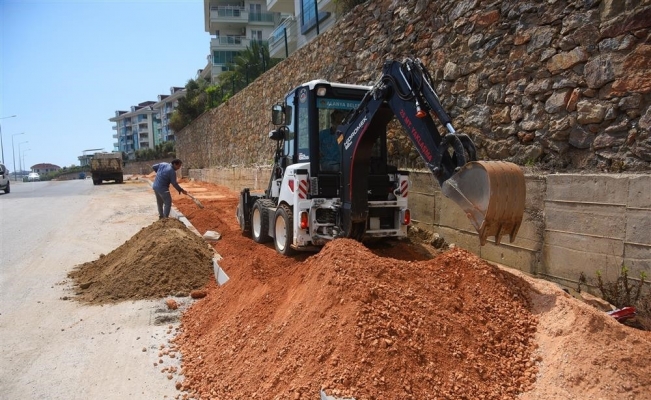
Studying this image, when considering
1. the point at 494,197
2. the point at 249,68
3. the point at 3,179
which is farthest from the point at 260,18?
the point at 494,197

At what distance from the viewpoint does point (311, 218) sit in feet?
22.5

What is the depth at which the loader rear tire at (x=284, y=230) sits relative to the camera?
718 centimetres

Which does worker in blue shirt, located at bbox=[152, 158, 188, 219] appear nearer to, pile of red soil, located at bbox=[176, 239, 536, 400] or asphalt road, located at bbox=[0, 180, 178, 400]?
asphalt road, located at bbox=[0, 180, 178, 400]

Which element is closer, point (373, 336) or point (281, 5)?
point (373, 336)

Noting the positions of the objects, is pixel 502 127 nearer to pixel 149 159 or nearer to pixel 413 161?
pixel 413 161

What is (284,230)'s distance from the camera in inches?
299

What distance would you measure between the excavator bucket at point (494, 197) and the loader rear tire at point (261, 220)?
4.86 metres

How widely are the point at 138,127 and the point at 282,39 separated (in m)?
99.1

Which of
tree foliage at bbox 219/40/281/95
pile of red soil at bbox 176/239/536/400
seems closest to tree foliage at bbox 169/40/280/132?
tree foliage at bbox 219/40/281/95

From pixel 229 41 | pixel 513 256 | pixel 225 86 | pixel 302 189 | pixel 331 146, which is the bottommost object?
pixel 513 256

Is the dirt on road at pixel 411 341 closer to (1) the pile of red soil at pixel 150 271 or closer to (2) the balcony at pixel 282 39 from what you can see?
(1) the pile of red soil at pixel 150 271

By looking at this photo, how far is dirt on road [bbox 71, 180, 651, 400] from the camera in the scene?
309 centimetres

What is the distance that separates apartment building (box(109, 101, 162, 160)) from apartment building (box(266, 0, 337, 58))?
80.6 meters

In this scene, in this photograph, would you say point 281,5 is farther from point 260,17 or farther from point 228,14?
point 260,17
